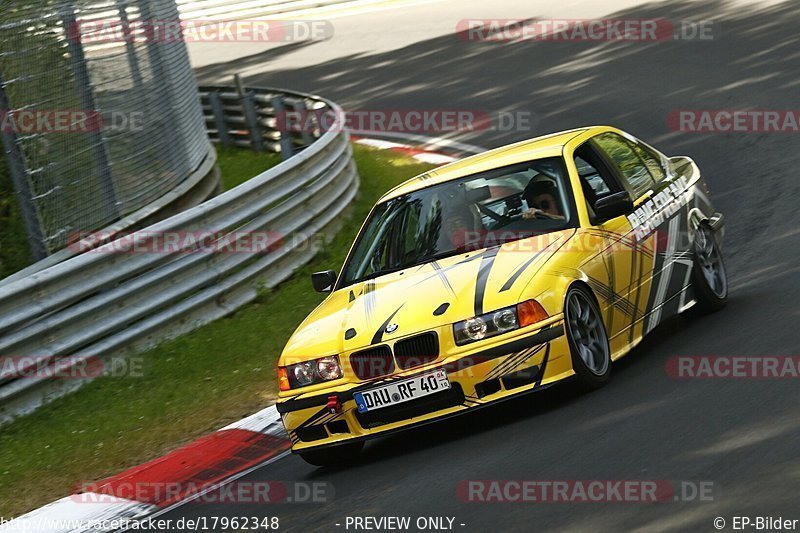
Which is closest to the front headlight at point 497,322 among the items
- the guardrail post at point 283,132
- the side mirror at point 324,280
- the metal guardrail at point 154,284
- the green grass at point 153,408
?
the side mirror at point 324,280

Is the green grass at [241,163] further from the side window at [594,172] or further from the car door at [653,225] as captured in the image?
the side window at [594,172]

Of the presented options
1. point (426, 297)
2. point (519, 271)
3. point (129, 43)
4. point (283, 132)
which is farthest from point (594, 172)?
point (283, 132)

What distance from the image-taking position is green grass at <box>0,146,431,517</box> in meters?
8.33

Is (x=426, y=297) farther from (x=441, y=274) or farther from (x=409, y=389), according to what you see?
(x=409, y=389)

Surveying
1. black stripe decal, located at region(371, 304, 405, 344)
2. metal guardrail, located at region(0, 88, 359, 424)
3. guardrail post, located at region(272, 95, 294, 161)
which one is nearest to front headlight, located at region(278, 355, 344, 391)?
black stripe decal, located at region(371, 304, 405, 344)

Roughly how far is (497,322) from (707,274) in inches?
99.6

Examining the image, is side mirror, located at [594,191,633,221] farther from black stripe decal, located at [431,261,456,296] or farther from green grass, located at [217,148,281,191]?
green grass, located at [217,148,281,191]

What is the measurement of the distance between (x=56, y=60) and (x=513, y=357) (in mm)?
6453

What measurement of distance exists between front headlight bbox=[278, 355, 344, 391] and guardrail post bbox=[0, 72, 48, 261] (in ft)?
15.1

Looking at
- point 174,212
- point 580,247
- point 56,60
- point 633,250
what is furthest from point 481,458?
point 174,212

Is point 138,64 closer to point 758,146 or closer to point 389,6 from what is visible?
point 758,146

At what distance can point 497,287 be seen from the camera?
7195mm

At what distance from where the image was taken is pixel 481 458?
21.7 ft

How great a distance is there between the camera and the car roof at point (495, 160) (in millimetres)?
8367
